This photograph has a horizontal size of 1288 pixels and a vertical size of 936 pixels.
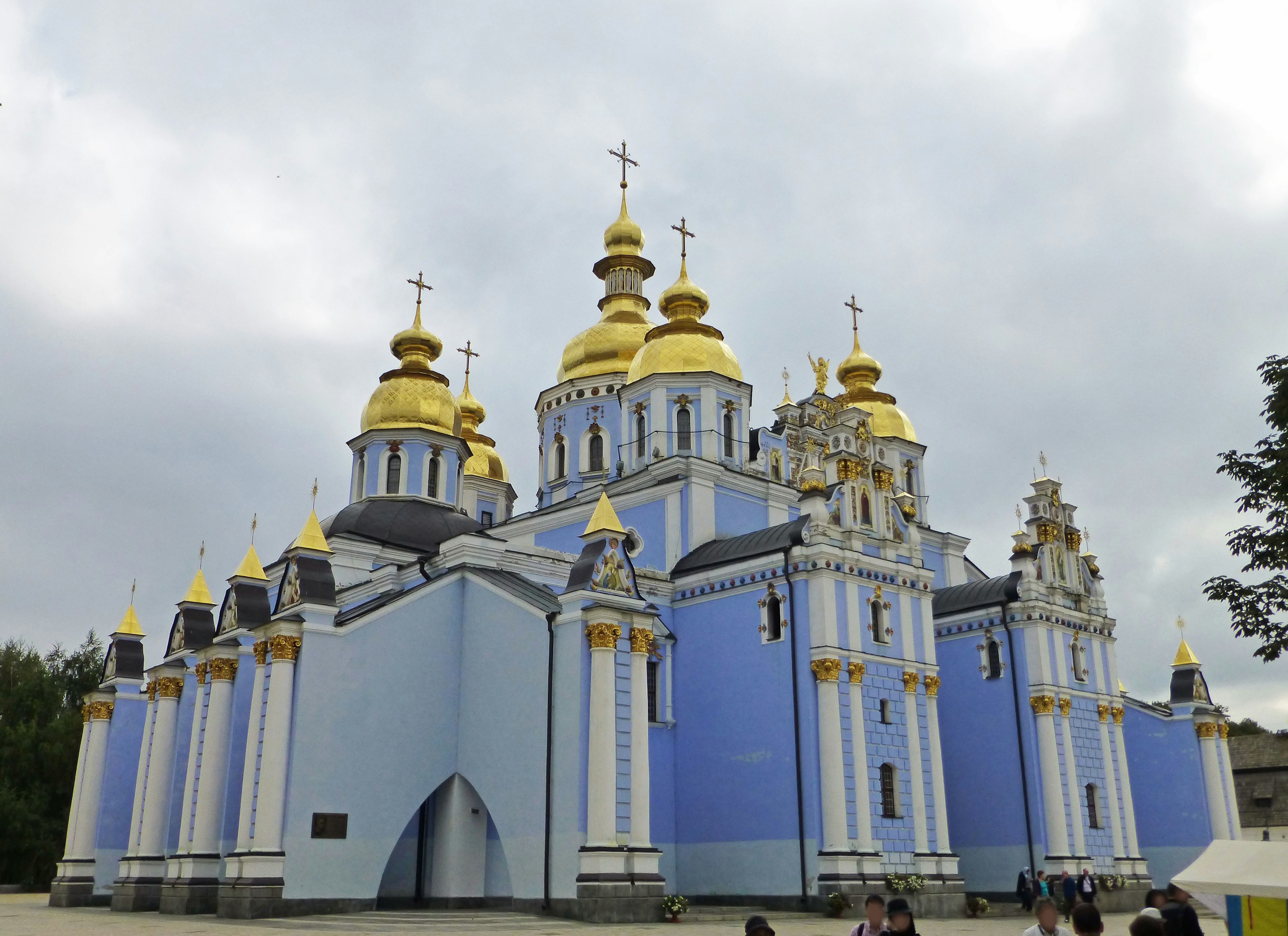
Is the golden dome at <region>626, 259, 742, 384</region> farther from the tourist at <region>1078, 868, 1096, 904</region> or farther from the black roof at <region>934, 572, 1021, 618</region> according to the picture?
the tourist at <region>1078, 868, 1096, 904</region>

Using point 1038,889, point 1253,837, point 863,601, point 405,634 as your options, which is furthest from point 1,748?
point 1253,837

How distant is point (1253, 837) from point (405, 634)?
29.8 metres

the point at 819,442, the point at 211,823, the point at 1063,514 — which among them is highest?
the point at 819,442

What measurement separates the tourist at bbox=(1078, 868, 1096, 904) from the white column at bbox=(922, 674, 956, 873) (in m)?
2.43

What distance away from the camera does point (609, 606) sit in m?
18.2

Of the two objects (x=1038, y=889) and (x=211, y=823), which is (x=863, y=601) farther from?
(x=211, y=823)

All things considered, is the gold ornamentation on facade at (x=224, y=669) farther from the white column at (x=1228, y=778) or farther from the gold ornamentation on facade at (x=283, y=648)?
the white column at (x=1228, y=778)

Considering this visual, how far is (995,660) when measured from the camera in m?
26.0

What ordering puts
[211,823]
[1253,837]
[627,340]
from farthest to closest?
[1253,837], [627,340], [211,823]

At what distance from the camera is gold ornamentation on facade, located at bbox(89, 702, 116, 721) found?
26109 millimetres

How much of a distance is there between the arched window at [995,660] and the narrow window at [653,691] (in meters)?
8.06

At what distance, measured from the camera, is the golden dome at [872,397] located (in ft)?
110

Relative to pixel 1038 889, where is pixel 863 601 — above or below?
above

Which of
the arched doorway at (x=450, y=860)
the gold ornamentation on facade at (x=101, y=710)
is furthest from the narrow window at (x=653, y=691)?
the gold ornamentation on facade at (x=101, y=710)
